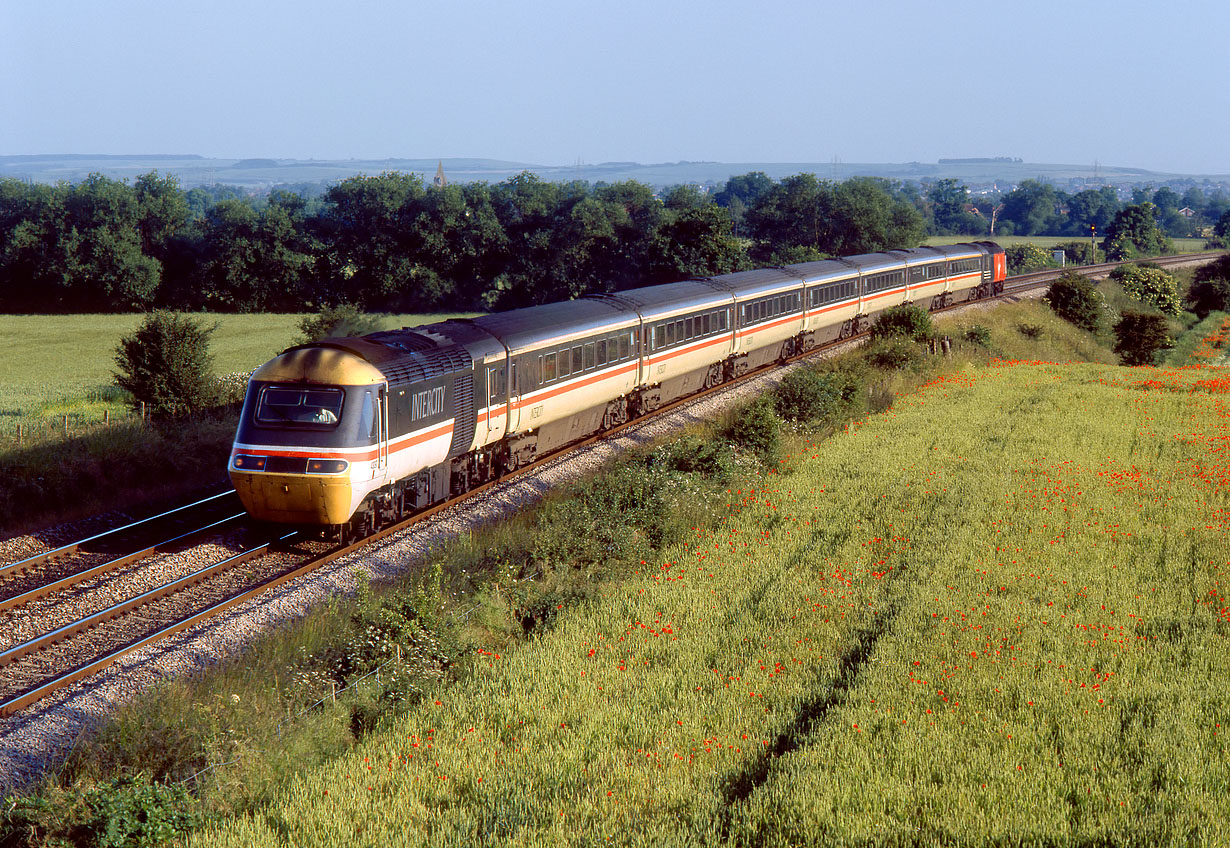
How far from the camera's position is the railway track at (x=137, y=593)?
1391 cm

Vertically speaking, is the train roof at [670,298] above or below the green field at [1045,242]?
below

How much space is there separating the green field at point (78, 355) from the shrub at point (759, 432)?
703 inches

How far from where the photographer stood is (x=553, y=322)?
974 inches

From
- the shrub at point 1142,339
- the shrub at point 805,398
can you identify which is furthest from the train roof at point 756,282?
the shrub at point 1142,339

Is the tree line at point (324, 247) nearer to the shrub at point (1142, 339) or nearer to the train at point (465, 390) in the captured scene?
the shrub at point (1142, 339)

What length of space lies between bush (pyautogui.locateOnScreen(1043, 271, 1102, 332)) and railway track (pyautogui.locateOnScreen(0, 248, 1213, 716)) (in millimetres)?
48055

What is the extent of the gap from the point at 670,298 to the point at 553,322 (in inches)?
288

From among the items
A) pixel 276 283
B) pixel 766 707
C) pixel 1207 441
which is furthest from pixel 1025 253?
pixel 766 707

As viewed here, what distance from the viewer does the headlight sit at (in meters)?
17.1

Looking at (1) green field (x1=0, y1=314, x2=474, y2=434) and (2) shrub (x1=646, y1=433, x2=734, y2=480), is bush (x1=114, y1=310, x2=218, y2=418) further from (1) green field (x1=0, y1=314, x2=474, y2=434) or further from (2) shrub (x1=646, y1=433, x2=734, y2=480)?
(2) shrub (x1=646, y1=433, x2=734, y2=480)

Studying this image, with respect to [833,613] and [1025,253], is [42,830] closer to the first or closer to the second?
[833,613]

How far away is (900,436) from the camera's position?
2827 centimetres

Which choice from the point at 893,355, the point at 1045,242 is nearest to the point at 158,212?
the point at 893,355

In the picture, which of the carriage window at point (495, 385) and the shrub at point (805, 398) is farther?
the shrub at point (805, 398)
